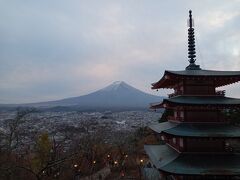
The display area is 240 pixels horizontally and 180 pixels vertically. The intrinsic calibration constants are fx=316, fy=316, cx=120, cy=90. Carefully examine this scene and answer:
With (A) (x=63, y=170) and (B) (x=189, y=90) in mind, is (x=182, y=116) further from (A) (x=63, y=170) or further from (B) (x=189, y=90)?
(A) (x=63, y=170)

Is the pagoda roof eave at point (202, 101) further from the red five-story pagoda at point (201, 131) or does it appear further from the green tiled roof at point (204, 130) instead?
the green tiled roof at point (204, 130)

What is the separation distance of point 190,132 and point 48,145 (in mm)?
25168

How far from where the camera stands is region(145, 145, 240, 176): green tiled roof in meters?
12.9

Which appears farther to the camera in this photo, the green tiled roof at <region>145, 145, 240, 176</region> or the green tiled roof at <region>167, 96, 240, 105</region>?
the green tiled roof at <region>167, 96, 240, 105</region>


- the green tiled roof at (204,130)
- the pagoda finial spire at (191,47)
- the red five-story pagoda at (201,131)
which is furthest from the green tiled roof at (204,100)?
the pagoda finial spire at (191,47)

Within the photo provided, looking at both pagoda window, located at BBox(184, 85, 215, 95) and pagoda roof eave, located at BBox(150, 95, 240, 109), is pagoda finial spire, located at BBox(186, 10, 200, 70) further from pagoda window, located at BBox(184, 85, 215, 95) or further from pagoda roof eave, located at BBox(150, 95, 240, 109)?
pagoda roof eave, located at BBox(150, 95, 240, 109)

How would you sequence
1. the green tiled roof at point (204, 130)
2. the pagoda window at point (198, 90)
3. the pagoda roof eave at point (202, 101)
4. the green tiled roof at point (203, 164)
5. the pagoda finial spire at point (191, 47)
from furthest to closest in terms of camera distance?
the pagoda finial spire at point (191, 47) < the pagoda window at point (198, 90) < the pagoda roof eave at point (202, 101) < the green tiled roof at point (204, 130) < the green tiled roof at point (203, 164)

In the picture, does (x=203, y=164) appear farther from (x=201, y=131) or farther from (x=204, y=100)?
(x=204, y=100)

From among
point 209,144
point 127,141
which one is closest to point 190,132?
point 209,144

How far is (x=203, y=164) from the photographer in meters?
13.5

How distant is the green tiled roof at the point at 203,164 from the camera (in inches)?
509

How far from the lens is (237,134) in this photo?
45.1 ft

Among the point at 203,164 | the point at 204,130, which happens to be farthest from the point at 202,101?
the point at 203,164

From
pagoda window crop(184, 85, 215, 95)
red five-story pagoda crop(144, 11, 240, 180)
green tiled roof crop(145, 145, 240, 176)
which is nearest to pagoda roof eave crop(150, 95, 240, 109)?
red five-story pagoda crop(144, 11, 240, 180)
